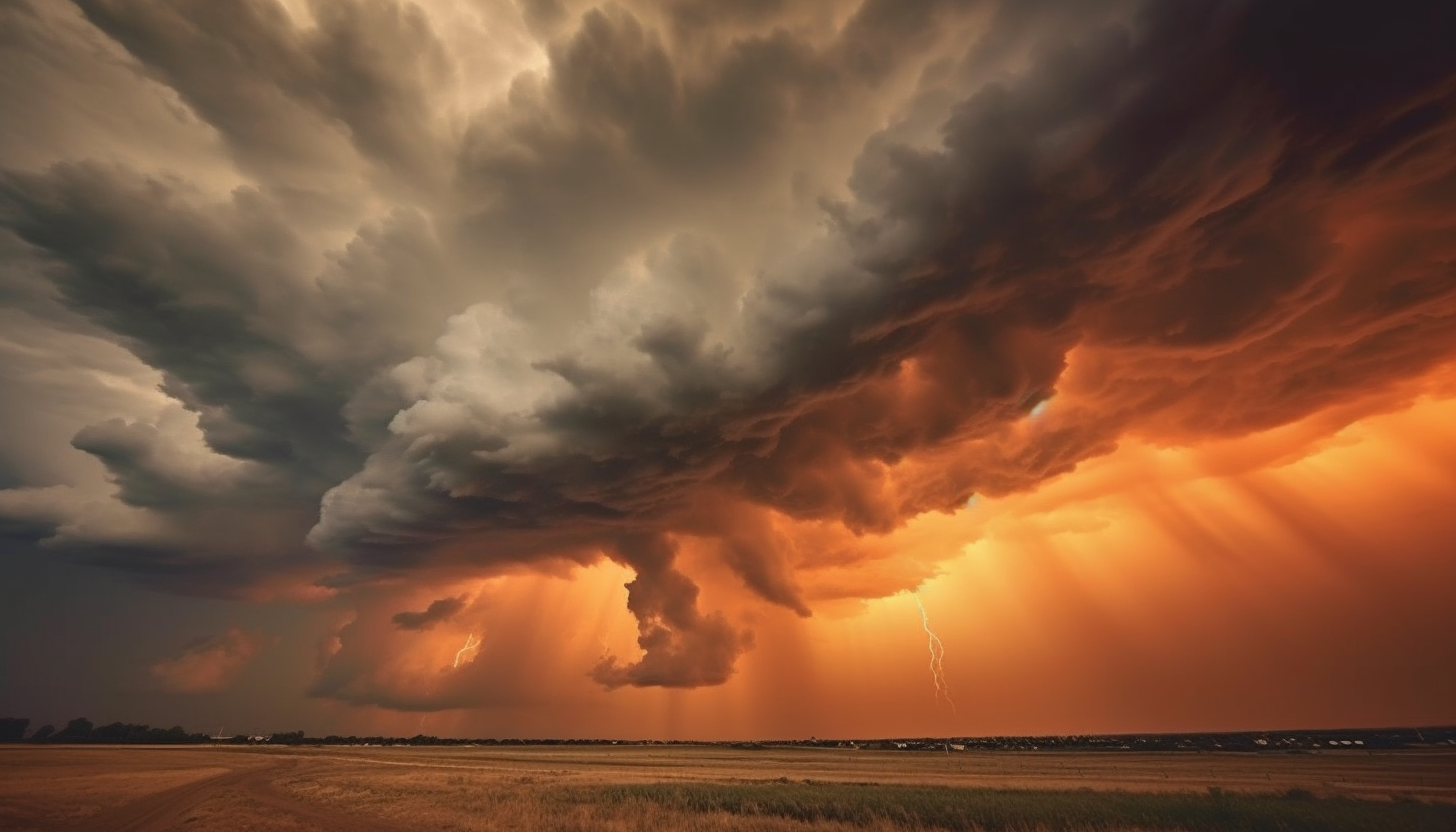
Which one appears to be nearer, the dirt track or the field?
the dirt track

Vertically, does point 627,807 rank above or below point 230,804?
below

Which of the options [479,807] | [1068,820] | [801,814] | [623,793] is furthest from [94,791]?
[1068,820]

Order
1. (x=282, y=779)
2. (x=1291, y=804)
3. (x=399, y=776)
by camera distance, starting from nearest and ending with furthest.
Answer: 1. (x=1291, y=804)
2. (x=282, y=779)
3. (x=399, y=776)

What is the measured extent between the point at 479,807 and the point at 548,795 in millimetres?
7690

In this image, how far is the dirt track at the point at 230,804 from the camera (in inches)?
1139

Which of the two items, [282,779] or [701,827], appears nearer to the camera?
[701,827]

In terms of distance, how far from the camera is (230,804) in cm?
3719

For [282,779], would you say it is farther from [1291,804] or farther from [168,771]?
[1291,804]

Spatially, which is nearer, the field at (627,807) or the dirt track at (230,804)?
the dirt track at (230,804)

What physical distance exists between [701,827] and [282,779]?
47.5 meters

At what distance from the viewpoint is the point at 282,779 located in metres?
54.8

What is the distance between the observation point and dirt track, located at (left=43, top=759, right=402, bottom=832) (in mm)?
28922

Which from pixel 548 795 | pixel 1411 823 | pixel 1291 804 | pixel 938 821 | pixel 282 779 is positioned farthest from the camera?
pixel 282 779

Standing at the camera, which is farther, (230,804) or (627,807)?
(627,807)
